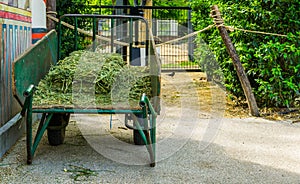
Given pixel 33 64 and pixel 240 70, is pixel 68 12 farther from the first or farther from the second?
pixel 33 64

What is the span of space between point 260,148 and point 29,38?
3168 mm

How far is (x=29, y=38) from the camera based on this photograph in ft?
21.5

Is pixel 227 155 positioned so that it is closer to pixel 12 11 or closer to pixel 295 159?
pixel 295 159

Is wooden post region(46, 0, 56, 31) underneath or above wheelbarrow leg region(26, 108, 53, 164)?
above

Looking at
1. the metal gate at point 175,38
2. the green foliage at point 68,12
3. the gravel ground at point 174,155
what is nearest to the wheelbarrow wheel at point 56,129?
the gravel ground at point 174,155

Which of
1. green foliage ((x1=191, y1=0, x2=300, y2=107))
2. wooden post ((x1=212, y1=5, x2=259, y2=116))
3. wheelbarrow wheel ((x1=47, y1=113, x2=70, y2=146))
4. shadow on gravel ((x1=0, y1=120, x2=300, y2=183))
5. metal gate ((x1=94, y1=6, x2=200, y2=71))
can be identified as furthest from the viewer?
metal gate ((x1=94, y1=6, x2=200, y2=71))

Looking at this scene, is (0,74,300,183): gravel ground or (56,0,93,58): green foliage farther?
(56,0,93,58): green foliage

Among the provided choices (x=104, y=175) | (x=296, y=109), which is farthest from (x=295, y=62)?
(x=104, y=175)

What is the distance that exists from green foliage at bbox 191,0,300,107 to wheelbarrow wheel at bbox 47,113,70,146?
9.92 ft

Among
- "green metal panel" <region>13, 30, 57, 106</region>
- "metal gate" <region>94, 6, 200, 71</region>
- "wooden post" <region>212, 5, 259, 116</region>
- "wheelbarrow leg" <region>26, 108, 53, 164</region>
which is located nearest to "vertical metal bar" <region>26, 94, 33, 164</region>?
"wheelbarrow leg" <region>26, 108, 53, 164</region>

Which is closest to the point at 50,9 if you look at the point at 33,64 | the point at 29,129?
the point at 33,64

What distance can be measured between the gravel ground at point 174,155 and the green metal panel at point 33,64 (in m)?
0.69

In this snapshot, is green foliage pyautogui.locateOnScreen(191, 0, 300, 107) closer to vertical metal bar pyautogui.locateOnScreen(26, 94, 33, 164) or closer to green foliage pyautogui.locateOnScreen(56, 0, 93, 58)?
green foliage pyautogui.locateOnScreen(56, 0, 93, 58)

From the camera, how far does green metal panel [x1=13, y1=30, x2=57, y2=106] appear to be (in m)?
4.36
